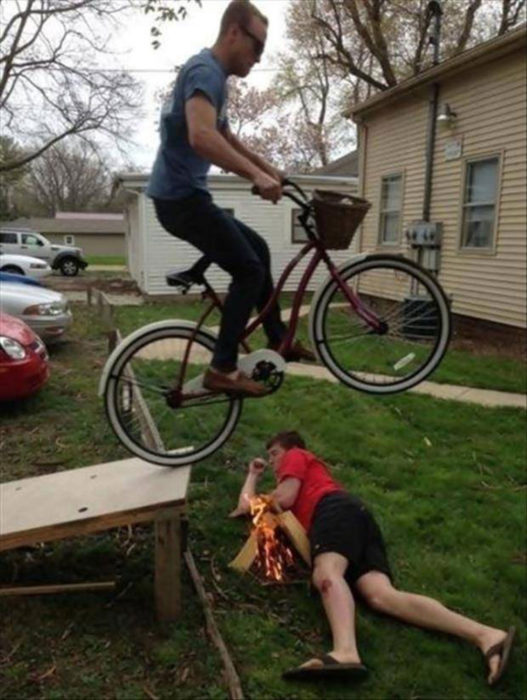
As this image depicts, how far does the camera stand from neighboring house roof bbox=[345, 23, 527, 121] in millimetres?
8438

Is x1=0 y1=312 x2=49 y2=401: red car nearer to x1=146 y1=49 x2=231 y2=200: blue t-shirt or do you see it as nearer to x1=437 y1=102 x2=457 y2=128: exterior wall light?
x1=146 y1=49 x2=231 y2=200: blue t-shirt

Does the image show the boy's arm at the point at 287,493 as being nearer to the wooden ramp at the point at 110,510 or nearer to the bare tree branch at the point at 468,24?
the wooden ramp at the point at 110,510

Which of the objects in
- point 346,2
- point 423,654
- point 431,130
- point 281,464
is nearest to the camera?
point 423,654

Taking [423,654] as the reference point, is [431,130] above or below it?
above

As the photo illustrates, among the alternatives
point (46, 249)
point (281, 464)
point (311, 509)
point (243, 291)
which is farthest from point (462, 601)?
point (46, 249)

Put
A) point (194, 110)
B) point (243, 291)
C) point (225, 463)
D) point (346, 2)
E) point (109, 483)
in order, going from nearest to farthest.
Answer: point (194, 110) → point (243, 291) → point (109, 483) → point (225, 463) → point (346, 2)

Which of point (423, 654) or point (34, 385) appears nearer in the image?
point (423, 654)

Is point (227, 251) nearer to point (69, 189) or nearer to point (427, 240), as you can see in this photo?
point (427, 240)

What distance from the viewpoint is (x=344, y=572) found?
3832 mm

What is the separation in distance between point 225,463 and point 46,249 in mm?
20890

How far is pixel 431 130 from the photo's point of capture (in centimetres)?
1062

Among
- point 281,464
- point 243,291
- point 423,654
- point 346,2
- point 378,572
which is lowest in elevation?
point 423,654

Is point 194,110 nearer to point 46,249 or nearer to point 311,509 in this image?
point 311,509

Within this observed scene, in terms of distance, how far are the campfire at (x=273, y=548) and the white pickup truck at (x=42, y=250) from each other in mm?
21811
